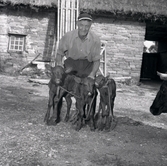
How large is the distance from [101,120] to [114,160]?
129 cm

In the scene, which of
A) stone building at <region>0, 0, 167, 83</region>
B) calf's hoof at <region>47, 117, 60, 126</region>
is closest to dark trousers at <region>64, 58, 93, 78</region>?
calf's hoof at <region>47, 117, 60, 126</region>

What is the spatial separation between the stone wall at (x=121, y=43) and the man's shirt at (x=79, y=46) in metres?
6.39

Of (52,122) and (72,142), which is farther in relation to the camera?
(52,122)

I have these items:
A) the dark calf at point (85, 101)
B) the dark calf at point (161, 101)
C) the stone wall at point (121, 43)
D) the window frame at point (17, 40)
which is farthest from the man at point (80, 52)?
the window frame at point (17, 40)

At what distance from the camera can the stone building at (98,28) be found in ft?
33.5

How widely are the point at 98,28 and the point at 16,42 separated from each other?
3.34 metres

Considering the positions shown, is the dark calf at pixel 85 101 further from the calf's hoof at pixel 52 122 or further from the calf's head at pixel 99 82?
the calf's hoof at pixel 52 122

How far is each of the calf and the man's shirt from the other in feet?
1.36

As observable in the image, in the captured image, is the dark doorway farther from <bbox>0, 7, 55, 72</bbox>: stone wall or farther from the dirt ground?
the dirt ground

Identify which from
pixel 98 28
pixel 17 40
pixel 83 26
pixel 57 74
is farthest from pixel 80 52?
pixel 17 40

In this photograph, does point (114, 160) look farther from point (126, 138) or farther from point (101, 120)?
point (101, 120)

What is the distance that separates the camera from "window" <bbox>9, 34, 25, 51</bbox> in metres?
10.5

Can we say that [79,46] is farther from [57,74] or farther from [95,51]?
[57,74]

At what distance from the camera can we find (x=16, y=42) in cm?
1057
